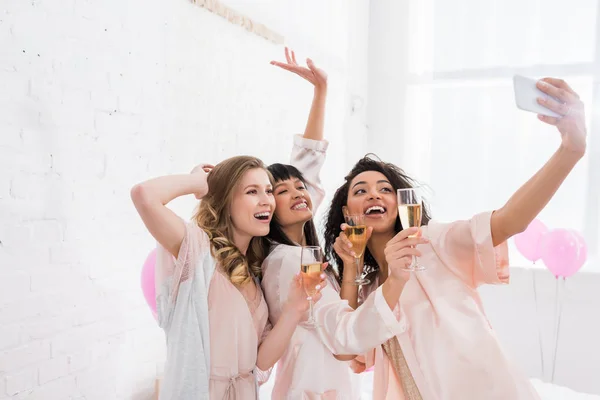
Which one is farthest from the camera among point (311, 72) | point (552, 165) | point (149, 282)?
point (311, 72)

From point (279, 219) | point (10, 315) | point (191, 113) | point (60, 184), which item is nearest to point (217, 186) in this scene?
point (279, 219)

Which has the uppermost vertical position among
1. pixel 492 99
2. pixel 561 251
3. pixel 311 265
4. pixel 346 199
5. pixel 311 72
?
pixel 492 99

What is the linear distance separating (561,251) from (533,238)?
25 centimetres

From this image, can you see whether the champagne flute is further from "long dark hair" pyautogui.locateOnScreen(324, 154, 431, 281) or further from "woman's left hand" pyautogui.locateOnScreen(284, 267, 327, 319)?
"long dark hair" pyautogui.locateOnScreen(324, 154, 431, 281)

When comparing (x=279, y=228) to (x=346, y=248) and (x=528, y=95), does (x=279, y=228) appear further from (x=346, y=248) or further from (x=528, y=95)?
(x=528, y=95)

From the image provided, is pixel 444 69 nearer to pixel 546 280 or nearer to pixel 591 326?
pixel 546 280

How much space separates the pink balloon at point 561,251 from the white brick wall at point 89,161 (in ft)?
7.21

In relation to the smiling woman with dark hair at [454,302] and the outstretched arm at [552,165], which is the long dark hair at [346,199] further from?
the outstretched arm at [552,165]

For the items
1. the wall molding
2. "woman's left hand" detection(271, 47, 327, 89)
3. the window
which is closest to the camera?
"woman's left hand" detection(271, 47, 327, 89)

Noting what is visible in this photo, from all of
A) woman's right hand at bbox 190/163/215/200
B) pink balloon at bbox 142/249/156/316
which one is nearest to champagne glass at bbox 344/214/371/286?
woman's right hand at bbox 190/163/215/200

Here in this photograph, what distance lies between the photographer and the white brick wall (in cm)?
181

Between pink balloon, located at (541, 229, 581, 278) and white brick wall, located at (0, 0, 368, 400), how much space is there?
2.20m

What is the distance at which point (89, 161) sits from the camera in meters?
2.10

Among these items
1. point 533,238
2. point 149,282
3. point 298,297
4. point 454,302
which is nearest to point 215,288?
point 298,297
